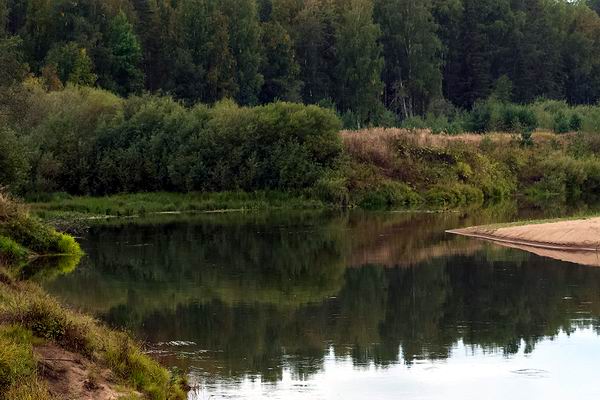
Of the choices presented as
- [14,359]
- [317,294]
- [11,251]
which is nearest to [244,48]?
[11,251]

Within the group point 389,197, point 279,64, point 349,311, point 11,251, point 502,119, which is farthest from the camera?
point 279,64

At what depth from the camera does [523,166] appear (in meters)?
73.6

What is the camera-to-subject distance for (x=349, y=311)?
95.8ft

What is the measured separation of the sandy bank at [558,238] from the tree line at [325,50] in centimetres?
4662

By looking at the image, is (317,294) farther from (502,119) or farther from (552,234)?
(502,119)

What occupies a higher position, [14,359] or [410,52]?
[410,52]

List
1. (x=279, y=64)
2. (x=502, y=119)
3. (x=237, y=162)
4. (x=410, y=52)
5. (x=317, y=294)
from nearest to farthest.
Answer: (x=317, y=294) < (x=237, y=162) < (x=502, y=119) < (x=279, y=64) < (x=410, y=52)

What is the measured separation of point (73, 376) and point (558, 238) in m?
27.1

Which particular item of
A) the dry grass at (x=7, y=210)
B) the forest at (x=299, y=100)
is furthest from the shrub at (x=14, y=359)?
the forest at (x=299, y=100)

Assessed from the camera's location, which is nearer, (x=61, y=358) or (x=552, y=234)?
A: (x=61, y=358)

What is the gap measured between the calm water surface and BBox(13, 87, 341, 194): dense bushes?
16.8 metres

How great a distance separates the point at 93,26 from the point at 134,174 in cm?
2849

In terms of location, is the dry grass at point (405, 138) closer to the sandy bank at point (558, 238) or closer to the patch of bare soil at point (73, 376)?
the sandy bank at point (558, 238)

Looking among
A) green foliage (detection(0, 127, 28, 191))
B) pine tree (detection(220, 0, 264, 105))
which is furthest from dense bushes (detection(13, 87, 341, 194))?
pine tree (detection(220, 0, 264, 105))
